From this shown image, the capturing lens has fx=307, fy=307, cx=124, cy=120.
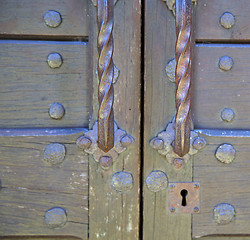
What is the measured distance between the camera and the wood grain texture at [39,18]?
0.64 meters

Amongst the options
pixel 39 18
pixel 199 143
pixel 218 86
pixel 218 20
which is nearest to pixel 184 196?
pixel 199 143

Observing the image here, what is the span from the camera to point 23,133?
2.11 ft

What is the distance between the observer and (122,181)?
64 cm

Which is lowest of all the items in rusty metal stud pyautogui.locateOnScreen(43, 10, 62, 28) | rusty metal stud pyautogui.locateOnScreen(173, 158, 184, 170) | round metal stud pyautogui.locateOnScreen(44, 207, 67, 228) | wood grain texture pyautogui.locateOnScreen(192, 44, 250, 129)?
round metal stud pyautogui.locateOnScreen(44, 207, 67, 228)

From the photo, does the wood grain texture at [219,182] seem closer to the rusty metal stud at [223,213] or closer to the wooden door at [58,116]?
the rusty metal stud at [223,213]

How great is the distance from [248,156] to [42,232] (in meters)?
0.47

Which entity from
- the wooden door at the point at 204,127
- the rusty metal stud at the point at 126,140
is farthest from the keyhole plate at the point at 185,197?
the rusty metal stud at the point at 126,140

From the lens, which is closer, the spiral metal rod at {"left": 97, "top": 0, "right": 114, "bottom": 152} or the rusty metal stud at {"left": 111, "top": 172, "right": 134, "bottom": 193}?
the spiral metal rod at {"left": 97, "top": 0, "right": 114, "bottom": 152}

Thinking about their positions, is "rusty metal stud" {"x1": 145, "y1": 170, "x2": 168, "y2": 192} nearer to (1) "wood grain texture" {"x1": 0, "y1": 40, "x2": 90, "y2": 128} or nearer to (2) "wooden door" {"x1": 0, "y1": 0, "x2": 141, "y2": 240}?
(2) "wooden door" {"x1": 0, "y1": 0, "x2": 141, "y2": 240}

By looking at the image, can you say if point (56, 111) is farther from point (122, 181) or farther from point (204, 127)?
point (204, 127)

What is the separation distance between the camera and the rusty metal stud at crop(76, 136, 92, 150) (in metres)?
0.63

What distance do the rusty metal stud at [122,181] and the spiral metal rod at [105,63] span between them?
0.45 feet

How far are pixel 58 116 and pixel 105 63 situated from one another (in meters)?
0.18

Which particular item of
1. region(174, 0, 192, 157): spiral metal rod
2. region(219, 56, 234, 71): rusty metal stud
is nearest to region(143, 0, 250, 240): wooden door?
region(219, 56, 234, 71): rusty metal stud
